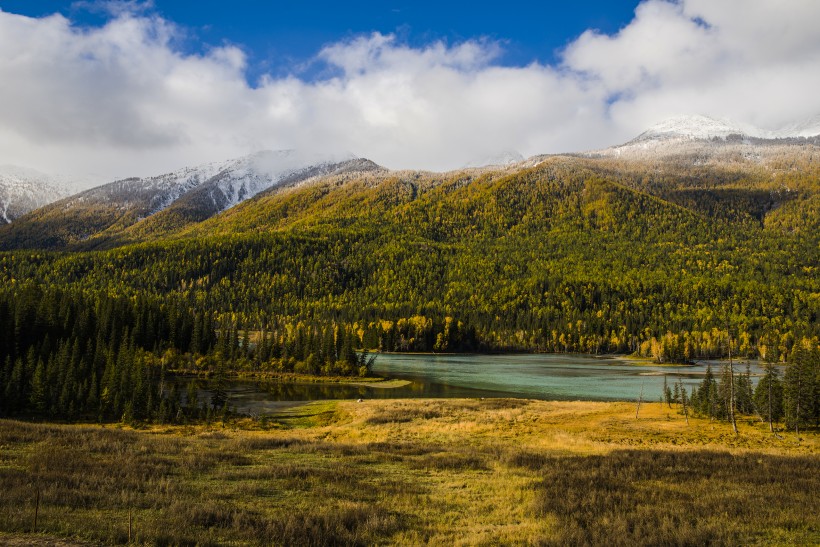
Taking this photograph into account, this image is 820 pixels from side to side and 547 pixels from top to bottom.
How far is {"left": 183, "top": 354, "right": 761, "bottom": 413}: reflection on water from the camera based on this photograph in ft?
290

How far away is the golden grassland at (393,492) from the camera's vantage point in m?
17.4

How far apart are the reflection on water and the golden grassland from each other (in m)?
40.1

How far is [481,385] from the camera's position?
105 metres

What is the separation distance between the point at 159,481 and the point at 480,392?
74.9 metres

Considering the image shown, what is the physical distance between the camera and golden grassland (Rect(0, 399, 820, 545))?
57.2ft

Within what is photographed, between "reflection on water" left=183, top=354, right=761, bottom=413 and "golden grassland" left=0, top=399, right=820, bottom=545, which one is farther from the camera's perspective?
"reflection on water" left=183, top=354, right=761, bottom=413

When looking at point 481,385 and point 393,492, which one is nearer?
point 393,492

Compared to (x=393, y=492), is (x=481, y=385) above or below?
below

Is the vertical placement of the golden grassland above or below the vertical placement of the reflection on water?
above

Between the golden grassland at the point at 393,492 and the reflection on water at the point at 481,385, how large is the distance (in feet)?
132

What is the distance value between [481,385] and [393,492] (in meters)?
82.2

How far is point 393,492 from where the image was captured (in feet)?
80.8

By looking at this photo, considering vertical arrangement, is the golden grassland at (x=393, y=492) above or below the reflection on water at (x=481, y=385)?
above

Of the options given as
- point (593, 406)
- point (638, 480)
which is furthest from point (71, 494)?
point (593, 406)
